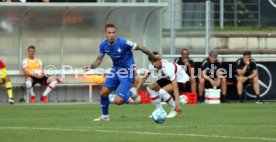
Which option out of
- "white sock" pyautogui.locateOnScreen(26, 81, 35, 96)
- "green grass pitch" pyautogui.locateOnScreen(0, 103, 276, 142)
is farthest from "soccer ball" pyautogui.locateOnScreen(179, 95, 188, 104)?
"green grass pitch" pyautogui.locateOnScreen(0, 103, 276, 142)

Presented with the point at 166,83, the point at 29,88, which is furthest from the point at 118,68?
the point at 29,88

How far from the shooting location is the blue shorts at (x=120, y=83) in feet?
57.5

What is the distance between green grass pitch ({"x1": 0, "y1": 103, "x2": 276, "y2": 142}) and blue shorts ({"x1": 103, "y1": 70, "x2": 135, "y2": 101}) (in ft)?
1.78

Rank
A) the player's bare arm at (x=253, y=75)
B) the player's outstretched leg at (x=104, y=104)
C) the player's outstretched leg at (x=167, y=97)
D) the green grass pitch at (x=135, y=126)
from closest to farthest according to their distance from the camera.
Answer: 1. the green grass pitch at (x=135, y=126)
2. the player's outstretched leg at (x=104, y=104)
3. the player's outstretched leg at (x=167, y=97)
4. the player's bare arm at (x=253, y=75)

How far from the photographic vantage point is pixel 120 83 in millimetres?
17609

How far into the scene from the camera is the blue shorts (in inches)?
690

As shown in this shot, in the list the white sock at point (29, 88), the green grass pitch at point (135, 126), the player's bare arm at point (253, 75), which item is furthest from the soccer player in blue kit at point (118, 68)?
the player's bare arm at point (253, 75)

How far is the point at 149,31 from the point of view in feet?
93.5

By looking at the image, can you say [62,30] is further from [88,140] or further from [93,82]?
[88,140]

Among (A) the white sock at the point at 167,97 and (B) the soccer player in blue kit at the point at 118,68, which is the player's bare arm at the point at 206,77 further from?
(B) the soccer player in blue kit at the point at 118,68

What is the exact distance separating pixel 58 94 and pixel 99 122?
11267 mm

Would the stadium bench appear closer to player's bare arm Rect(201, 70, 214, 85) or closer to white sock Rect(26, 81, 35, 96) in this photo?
white sock Rect(26, 81, 35, 96)

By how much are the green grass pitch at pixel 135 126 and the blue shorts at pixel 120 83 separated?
0.54 metres

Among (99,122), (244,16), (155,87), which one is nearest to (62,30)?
(244,16)
